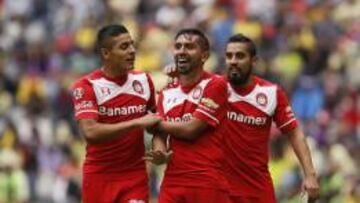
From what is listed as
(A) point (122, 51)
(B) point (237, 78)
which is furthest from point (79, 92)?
(B) point (237, 78)

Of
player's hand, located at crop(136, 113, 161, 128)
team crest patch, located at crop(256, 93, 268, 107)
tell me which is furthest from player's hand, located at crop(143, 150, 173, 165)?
team crest patch, located at crop(256, 93, 268, 107)

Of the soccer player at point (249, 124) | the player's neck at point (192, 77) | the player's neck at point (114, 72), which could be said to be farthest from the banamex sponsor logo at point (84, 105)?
the soccer player at point (249, 124)

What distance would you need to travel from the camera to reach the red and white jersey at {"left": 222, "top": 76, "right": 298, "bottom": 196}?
15289mm

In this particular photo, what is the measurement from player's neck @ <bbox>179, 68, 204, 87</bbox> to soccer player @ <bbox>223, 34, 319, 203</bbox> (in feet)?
1.99

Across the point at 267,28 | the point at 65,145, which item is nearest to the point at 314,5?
the point at 267,28

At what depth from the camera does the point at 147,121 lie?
14.4m

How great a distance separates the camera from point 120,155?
583 inches

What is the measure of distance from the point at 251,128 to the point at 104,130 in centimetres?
153

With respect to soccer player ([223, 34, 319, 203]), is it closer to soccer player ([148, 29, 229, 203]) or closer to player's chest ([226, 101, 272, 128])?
player's chest ([226, 101, 272, 128])

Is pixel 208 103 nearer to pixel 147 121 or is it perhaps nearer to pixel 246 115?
pixel 147 121

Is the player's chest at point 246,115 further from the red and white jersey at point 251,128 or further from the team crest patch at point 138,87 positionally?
the team crest patch at point 138,87

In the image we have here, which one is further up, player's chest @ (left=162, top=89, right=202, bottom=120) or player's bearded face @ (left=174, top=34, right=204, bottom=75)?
player's bearded face @ (left=174, top=34, right=204, bottom=75)

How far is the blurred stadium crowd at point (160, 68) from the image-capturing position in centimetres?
2327

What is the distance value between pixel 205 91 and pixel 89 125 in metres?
1.02
